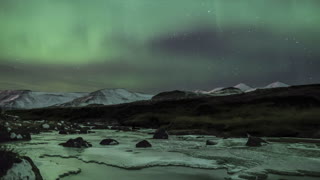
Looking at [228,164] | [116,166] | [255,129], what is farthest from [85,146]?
[255,129]

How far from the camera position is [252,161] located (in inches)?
798

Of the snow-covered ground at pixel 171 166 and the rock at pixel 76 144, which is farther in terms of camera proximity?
the rock at pixel 76 144

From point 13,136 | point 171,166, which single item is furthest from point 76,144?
point 171,166

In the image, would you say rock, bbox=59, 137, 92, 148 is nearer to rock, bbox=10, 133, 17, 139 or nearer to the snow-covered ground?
the snow-covered ground

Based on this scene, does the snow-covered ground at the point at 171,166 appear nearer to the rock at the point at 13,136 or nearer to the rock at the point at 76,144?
the rock at the point at 76,144

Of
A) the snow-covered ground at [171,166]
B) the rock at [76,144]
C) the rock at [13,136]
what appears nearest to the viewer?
the snow-covered ground at [171,166]

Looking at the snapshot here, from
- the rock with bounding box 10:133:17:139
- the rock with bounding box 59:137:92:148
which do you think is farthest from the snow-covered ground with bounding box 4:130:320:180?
the rock with bounding box 10:133:17:139

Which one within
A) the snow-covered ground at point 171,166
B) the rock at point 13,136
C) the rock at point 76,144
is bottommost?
the snow-covered ground at point 171,166

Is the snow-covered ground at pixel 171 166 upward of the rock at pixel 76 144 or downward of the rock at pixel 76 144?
downward

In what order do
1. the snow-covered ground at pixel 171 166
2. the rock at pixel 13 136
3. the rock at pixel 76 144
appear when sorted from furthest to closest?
the rock at pixel 13 136, the rock at pixel 76 144, the snow-covered ground at pixel 171 166

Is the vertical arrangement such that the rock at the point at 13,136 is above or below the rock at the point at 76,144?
above

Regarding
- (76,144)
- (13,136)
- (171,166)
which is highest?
(13,136)

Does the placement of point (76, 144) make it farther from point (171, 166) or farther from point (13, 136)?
point (171, 166)

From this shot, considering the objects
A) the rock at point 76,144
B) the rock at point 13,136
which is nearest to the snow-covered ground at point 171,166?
the rock at point 76,144
